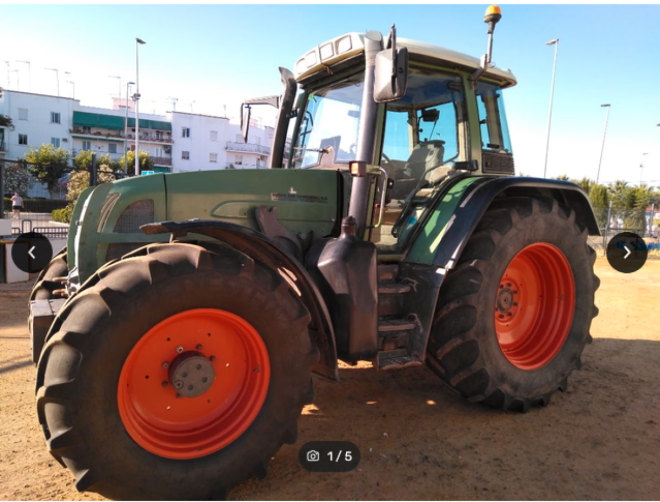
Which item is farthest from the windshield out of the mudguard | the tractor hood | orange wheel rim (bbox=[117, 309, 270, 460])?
orange wheel rim (bbox=[117, 309, 270, 460])

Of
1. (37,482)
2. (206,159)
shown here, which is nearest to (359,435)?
(37,482)

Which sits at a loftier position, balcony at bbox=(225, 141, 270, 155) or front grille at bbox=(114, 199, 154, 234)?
balcony at bbox=(225, 141, 270, 155)

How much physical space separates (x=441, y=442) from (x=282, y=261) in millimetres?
1662

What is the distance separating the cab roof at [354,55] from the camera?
3.53 metres

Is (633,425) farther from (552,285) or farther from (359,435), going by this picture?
(359,435)

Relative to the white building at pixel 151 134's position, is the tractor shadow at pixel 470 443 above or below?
below

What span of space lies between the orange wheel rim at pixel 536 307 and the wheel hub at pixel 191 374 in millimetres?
2496

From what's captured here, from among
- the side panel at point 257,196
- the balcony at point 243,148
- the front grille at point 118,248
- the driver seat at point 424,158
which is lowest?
the front grille at point 118,248

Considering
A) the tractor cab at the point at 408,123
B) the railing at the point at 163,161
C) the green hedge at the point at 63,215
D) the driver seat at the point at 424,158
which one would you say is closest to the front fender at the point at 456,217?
the tractor cab at the point at 408,123

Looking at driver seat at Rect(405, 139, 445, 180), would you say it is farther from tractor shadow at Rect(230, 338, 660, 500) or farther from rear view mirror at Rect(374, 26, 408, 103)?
tractor shadow at Rect(230, 338, 660, 500)

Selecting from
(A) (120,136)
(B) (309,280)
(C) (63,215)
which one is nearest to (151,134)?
(A) (120,136)

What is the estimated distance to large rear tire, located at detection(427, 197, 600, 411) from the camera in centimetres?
344

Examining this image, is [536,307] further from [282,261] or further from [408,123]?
[282,261]

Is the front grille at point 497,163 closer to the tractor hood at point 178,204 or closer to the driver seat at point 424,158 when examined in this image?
the driver seat at point 424,158
